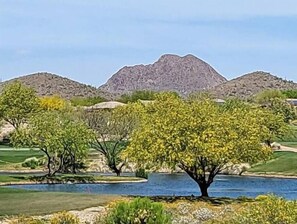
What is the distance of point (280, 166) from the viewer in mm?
83562

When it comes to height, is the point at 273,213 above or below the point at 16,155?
below

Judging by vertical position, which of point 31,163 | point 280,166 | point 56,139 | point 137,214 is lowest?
point 137,214

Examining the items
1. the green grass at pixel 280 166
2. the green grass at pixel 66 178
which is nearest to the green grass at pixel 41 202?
the green grass at pixel 66 178

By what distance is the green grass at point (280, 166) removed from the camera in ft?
268

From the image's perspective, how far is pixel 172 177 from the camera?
76938 millimetres

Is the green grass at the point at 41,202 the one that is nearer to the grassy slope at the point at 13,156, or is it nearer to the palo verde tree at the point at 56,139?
the palo verde tree at the point at 56,139

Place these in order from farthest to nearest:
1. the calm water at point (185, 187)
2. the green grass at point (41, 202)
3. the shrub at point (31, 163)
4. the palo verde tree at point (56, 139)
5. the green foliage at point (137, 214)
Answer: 1. the shrub at point (31, 163)
2. the palo verde tree at point (56, 139)
3. the calm water at point (185, 187)
4. the green grass at point (41, 202)
5. the green foliage at point (137, 214)

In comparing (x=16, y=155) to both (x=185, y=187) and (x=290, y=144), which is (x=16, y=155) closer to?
(x=185, y=187)

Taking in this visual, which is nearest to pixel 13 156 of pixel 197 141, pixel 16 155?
pixel 16 155

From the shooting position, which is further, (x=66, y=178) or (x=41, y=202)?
(x=66, y=178)

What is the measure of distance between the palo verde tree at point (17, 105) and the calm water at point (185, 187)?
131 ft

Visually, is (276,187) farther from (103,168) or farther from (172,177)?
(103,168)

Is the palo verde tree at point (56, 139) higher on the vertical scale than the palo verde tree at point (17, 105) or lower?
lower

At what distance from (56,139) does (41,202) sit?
2693 centimetres
